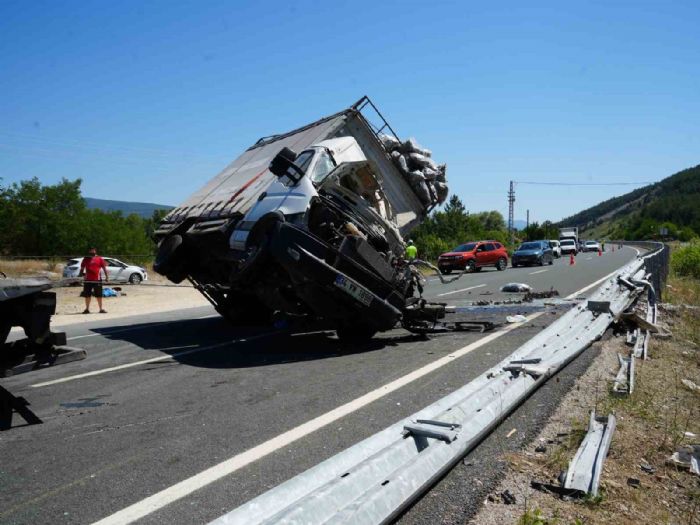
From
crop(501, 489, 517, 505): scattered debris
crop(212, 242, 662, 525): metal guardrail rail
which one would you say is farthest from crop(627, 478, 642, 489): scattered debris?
crop(212, 242, 662, 525): metal guardrail rail

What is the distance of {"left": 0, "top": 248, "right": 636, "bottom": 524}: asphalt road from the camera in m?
3.47

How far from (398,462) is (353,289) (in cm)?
418

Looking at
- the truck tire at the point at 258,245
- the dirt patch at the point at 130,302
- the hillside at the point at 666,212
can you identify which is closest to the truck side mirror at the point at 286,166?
the truck tire at the point at 258,245

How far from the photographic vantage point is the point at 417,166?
10.2 m

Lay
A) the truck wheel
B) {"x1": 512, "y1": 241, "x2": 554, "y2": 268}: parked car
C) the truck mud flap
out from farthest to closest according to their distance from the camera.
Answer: {"x1": 512, "y1": 241, "x2": 554, "y2": 268}: parked car → the truck wheel → the truck mud flap

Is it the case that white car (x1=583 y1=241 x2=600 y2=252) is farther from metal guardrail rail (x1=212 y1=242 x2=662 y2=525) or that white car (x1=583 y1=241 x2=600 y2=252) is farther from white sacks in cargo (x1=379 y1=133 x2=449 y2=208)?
metal guardrail rail (x1=212 y1=242 x2=662 y2=525)

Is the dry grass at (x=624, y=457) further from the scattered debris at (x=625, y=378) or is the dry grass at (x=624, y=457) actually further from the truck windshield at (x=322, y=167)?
the truck windshield at (x=322, y=167)

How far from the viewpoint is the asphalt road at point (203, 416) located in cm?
347

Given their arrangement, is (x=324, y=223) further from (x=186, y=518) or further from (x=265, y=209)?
(x=186, y=518)

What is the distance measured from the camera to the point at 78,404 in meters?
5.66

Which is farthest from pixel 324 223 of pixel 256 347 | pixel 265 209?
pixel 256 347

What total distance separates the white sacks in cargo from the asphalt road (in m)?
2.65

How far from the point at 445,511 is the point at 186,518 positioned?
1.42 m

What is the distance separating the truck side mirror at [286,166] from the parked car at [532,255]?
89.6 feet
